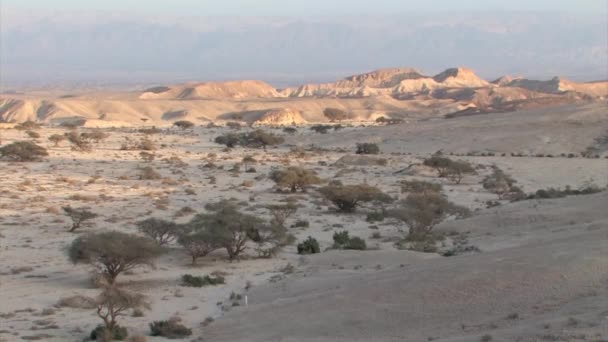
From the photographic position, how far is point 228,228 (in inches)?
913

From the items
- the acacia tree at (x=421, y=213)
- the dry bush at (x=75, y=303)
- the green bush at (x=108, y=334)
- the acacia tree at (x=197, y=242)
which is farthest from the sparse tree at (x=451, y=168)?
the green bush at (x=108, y=334)

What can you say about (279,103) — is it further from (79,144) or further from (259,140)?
(79,144)

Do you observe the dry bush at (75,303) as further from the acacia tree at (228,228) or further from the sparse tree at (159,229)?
the sparse tree at (159,229)

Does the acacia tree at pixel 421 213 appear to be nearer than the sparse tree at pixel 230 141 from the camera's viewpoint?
Yes

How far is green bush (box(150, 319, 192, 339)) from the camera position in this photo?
15219 millimetres

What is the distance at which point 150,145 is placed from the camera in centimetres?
6038

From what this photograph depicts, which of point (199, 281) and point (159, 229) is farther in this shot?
point (159, 229)

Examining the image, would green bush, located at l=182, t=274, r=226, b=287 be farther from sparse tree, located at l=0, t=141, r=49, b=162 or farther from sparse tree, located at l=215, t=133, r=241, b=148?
sparse tree, located at l=215, t=133, r=241, b=148

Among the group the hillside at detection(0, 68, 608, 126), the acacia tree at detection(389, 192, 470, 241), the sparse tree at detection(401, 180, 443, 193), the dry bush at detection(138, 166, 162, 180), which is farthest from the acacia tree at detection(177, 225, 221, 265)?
the hillside at detection(0, 68, 608, 126)

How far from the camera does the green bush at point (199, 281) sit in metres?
19.8

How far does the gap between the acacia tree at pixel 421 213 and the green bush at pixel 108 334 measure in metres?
12.5

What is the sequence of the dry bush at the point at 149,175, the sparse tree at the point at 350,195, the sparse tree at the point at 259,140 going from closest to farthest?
the sparse tree at the point at 350,195
the dry bush at the point at 149,175
the sparse tree at the point at 259,140


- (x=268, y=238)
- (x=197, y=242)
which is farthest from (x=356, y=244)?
(x=197, y=242)

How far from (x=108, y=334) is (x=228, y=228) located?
28.9 ft
